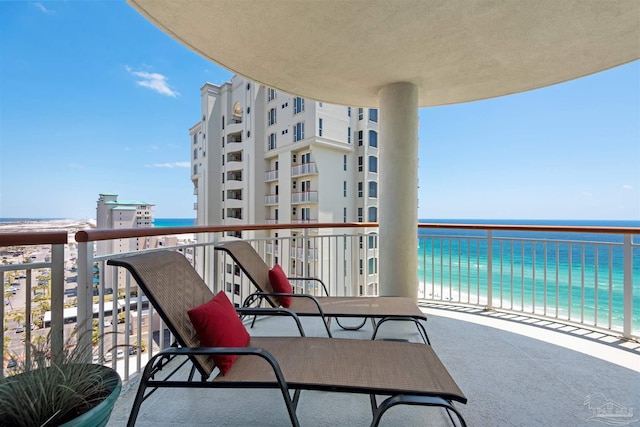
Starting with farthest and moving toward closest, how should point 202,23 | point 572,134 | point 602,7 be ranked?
point 572,134 → point 202,23 → point 602,7

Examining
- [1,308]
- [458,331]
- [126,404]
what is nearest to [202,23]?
[1,308]

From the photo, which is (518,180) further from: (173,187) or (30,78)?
(30,78)

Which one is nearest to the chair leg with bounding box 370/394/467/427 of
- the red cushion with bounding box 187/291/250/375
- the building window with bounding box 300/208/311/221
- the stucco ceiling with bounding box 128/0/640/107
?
the red cushion with bounding box 187/291/250/375

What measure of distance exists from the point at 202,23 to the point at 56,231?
5.93 ft

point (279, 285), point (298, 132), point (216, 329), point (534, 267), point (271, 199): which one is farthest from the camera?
point (271, 199)

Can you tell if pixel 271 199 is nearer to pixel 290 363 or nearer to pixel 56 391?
pixel 290 363

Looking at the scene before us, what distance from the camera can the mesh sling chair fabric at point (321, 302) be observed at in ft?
7.38

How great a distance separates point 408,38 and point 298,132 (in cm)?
1410

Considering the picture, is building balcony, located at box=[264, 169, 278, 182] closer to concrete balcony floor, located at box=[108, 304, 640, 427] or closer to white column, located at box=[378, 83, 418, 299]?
white column, located at box=[378, 83, 418, 299]

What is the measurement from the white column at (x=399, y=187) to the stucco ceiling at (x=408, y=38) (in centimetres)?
26

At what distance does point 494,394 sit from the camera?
186cm

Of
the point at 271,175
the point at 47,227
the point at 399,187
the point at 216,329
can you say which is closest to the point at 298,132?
the point at 271,175

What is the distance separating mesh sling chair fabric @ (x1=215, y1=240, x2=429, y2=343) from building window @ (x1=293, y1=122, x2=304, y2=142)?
45.5 ft

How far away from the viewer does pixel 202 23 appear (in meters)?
2.21
